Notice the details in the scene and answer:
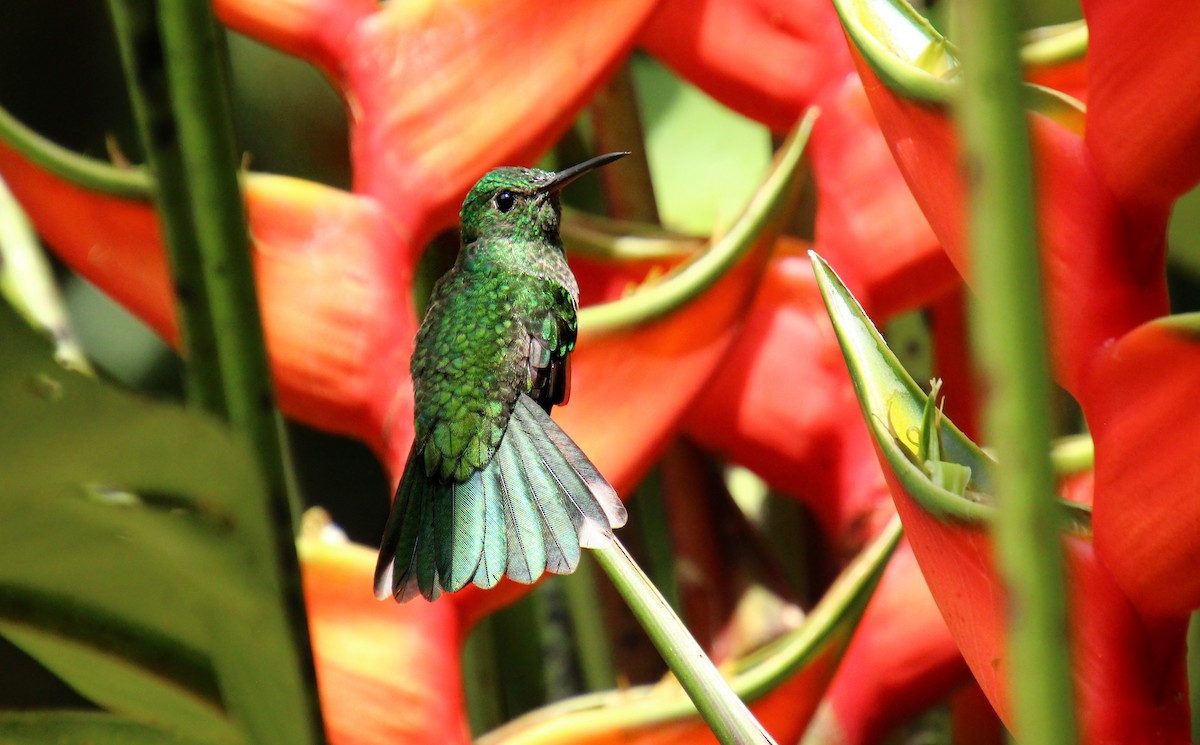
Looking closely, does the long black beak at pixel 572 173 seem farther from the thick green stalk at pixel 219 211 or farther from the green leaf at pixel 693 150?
the green leaf at pixel 693 150

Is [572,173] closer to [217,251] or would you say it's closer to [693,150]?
[217,251]

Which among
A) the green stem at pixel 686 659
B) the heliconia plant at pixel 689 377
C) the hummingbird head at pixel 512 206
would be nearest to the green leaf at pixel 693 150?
the heliconia plant at pixel 689 377

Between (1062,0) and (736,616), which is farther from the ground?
(1062,0)

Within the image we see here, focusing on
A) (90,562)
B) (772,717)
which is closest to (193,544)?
(90,562)

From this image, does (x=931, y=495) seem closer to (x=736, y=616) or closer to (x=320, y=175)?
(x=736, y=616)

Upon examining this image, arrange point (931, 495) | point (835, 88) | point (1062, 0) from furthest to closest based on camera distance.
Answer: point (1062, 0) < point (835, 88) < point (931, 495)

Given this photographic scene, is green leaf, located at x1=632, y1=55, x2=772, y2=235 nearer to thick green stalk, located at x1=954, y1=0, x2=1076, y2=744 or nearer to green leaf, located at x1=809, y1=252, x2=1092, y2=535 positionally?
green leaf, located at x1=809, y1=252, x2=1092, y2=535

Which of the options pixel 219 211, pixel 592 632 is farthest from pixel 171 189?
pixel 592 632
